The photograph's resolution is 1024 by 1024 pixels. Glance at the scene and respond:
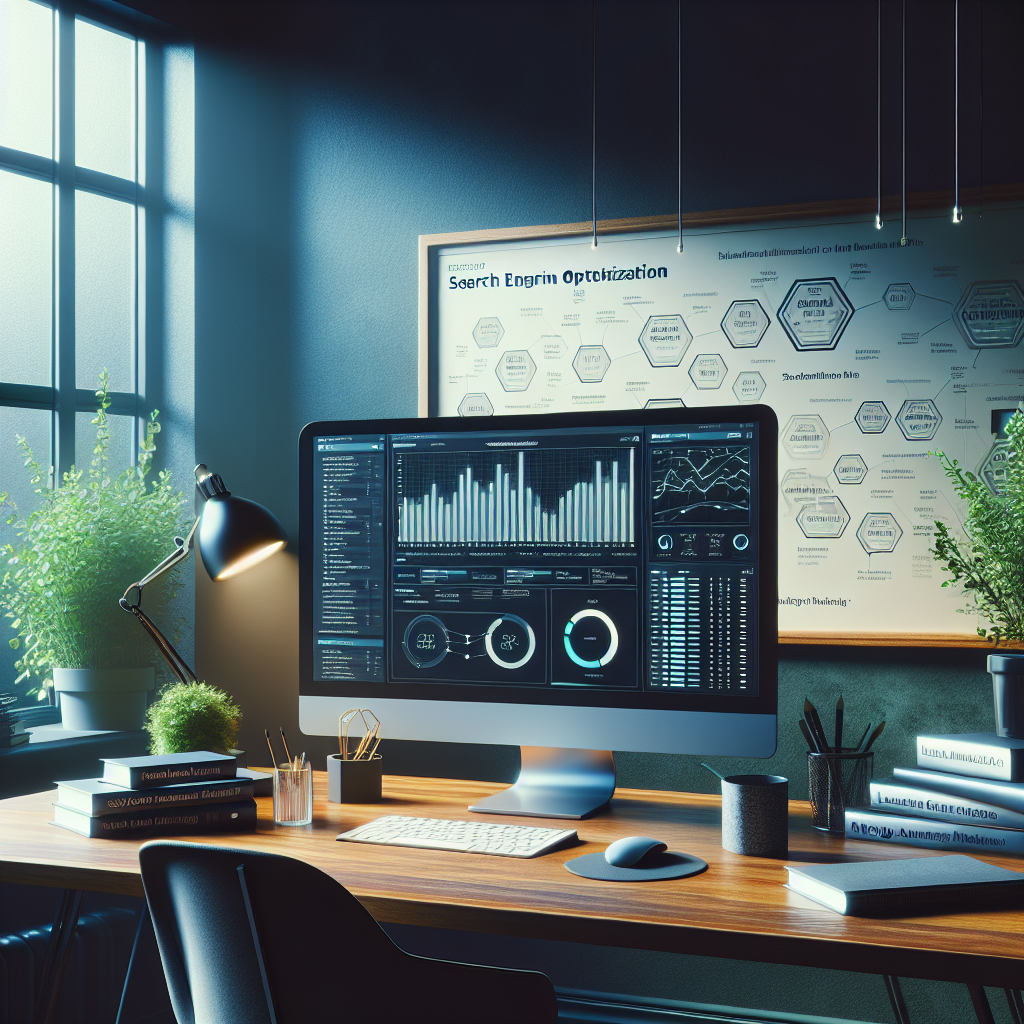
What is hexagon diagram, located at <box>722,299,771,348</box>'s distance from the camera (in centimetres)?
228

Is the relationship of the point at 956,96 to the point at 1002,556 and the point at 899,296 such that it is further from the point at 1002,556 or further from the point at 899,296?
the point at 1002,556

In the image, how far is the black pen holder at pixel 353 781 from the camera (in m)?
1.83

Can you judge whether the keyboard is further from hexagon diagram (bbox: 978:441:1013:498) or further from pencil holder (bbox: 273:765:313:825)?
hexagon diagram (bbox: 978:441:1013:498)

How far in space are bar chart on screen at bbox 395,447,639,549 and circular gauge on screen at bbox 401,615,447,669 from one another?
133mm

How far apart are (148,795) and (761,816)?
2.88ft

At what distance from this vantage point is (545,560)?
5.88 feet

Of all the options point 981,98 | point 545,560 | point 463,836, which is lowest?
point 463,836

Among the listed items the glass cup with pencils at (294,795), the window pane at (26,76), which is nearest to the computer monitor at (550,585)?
the glass cup with pencils at (294,795)

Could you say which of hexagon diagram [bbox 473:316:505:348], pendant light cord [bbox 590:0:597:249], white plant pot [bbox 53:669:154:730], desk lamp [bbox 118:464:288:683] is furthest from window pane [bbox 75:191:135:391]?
pendant light cord [bbox 590:0:597:249]

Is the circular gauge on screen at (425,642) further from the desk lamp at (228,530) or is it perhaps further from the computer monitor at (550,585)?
the desk lamp at (228,530)

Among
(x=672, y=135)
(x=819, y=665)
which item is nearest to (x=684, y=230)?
(x=672, y=135)

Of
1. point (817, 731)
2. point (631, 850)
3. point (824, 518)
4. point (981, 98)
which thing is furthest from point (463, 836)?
point (981, 98)

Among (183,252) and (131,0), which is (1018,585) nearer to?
(183,252)

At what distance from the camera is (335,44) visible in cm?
266
